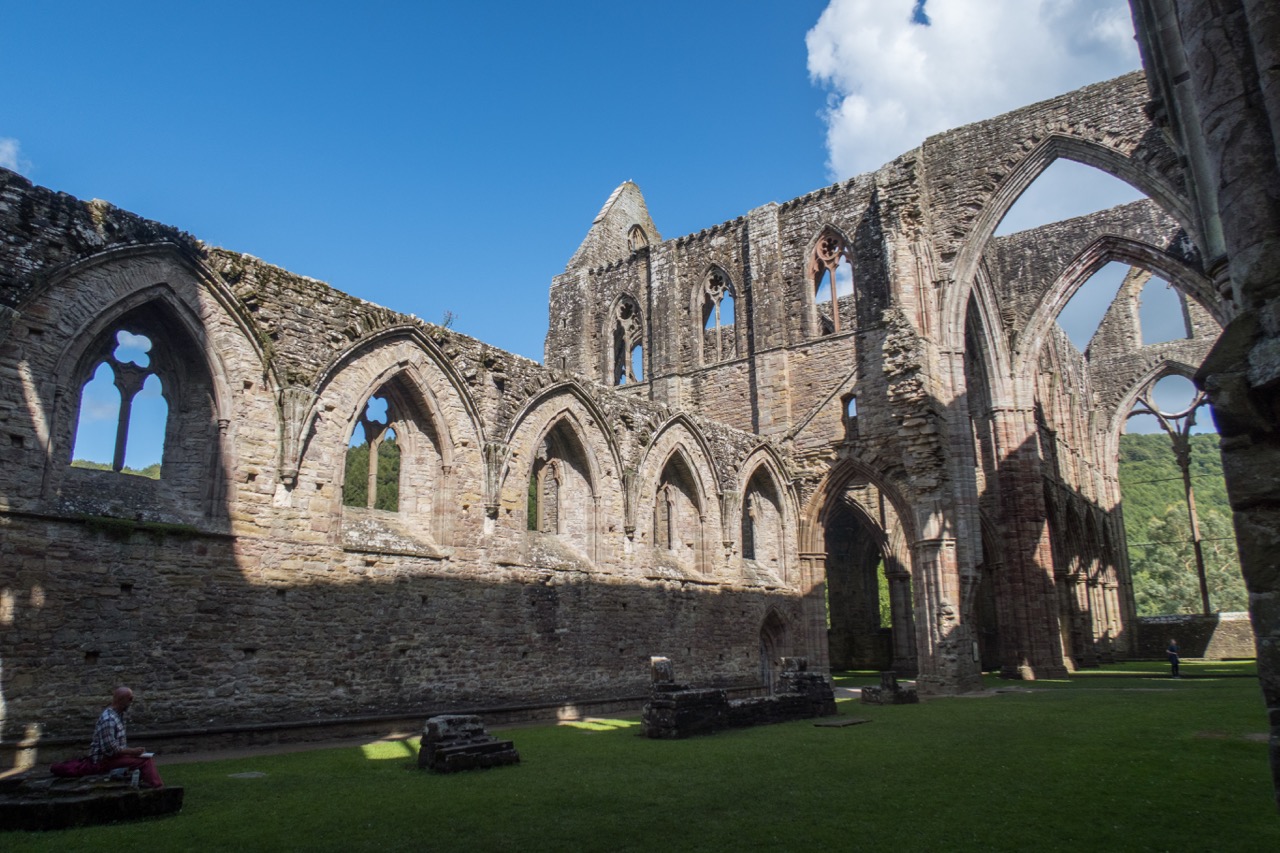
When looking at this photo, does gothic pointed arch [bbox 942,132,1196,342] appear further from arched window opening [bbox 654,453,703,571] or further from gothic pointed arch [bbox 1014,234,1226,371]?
→ arched window opening [bbox 654,453,703,571]

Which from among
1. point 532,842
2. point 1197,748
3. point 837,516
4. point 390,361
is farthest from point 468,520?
point 837,516

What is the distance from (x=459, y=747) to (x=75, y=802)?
9.46 feet

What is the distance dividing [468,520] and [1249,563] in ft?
32.5

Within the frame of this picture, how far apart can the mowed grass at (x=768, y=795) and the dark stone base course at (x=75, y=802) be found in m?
0.12

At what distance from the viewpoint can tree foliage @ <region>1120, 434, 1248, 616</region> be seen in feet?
151

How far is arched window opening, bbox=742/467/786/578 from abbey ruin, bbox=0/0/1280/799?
67 mm

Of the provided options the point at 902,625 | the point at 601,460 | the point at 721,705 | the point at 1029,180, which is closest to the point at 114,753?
the point at 721,705

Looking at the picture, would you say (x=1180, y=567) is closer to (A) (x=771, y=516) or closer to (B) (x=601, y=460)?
(A) (x=771, y=516)

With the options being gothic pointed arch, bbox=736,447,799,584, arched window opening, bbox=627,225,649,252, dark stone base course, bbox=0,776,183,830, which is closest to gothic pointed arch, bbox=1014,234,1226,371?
gothic pointed arch, bbox=736,447,799,584

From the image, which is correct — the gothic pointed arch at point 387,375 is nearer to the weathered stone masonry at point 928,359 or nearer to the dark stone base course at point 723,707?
the dark stone base course at point 723,707

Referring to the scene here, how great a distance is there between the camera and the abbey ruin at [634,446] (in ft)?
24.8

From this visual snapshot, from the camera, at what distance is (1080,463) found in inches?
1179

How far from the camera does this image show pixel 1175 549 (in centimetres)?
4703

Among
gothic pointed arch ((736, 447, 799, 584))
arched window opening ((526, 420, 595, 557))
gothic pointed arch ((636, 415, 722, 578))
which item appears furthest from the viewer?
gothic pointed arch ((736, 447, 799, 584))
